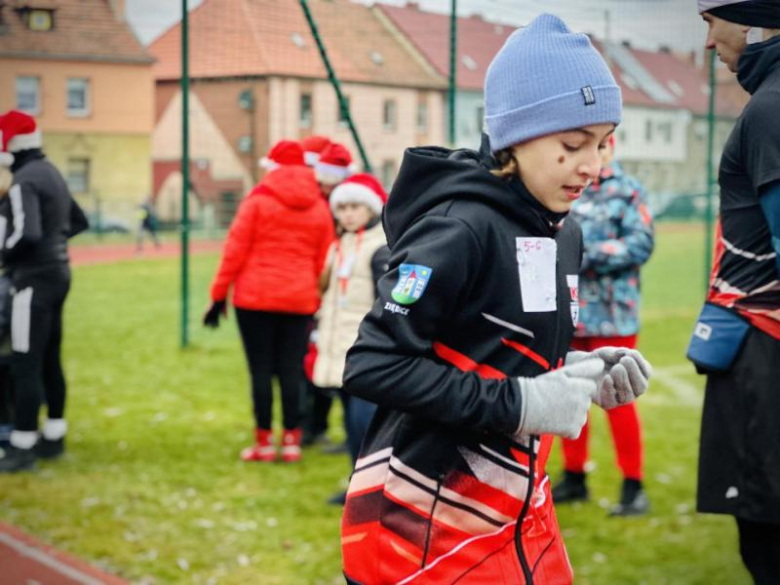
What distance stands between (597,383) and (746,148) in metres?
1.00

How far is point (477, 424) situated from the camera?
6.70 ft

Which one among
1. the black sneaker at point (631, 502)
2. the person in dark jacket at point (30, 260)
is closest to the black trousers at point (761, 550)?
the black sneaker at point (631, 502)

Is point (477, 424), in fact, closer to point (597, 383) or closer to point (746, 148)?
point (597, 383)

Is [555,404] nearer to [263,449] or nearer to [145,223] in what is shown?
[263,449]

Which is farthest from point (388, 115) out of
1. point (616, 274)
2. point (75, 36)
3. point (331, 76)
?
point (75, 36)

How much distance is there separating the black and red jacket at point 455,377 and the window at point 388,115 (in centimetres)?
715

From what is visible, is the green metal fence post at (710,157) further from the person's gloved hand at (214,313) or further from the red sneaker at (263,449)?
the person's gloved hand at (214,313)

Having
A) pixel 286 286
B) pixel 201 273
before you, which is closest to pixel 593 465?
pixel 286 286

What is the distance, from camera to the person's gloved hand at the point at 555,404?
2021 millimetres

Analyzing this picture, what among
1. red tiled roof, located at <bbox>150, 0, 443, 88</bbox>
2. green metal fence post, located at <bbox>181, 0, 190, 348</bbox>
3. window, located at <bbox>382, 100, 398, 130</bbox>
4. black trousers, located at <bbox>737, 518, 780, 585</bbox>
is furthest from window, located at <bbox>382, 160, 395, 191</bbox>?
black trousers, located at <bbox>737, 518, 780, 585</bbox>

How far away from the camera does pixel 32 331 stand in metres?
6.21

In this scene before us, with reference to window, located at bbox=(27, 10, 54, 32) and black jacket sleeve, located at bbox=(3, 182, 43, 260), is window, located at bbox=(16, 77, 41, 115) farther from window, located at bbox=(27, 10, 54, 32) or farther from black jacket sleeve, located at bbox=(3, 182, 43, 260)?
black jacket sleeve, located at bbox=(3, 182, 43, 260)

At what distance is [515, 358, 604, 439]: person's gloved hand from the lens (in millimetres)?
2021

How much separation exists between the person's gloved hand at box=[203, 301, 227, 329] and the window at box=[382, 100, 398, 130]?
10.6 feet
